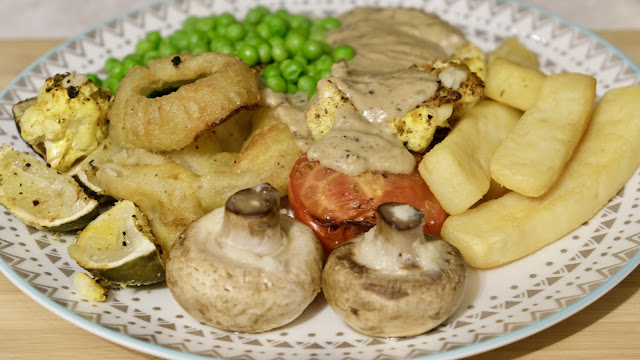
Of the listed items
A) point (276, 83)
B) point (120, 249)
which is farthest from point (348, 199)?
point (276, 83)

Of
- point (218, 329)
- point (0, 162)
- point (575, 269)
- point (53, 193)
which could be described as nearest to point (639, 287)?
point (575, 269)

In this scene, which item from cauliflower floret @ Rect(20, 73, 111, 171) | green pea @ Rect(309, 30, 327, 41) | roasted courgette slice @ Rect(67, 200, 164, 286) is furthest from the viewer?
green pea @ Rect(309, 30, 327, 41)

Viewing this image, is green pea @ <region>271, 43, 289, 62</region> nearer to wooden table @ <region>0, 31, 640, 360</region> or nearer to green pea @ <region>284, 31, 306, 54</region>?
green pea @ <region>284, 31, 306, 54</region>

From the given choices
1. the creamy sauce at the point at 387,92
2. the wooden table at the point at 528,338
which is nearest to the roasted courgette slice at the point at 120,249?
the wooden table at the point at 528,338

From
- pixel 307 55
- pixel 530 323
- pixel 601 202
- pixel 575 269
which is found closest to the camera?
pixel 530 323

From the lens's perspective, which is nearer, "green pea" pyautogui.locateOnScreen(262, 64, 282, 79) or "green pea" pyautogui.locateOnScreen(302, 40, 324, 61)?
"green pea" pyautogui.locateOnScreen(262, 64, 282, 79)

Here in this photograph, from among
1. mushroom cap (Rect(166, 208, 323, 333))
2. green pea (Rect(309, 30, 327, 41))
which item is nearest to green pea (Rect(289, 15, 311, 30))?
green pea (Rect(309, 30, 327, 41))

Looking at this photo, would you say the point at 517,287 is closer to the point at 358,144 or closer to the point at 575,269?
the point at 575,269
